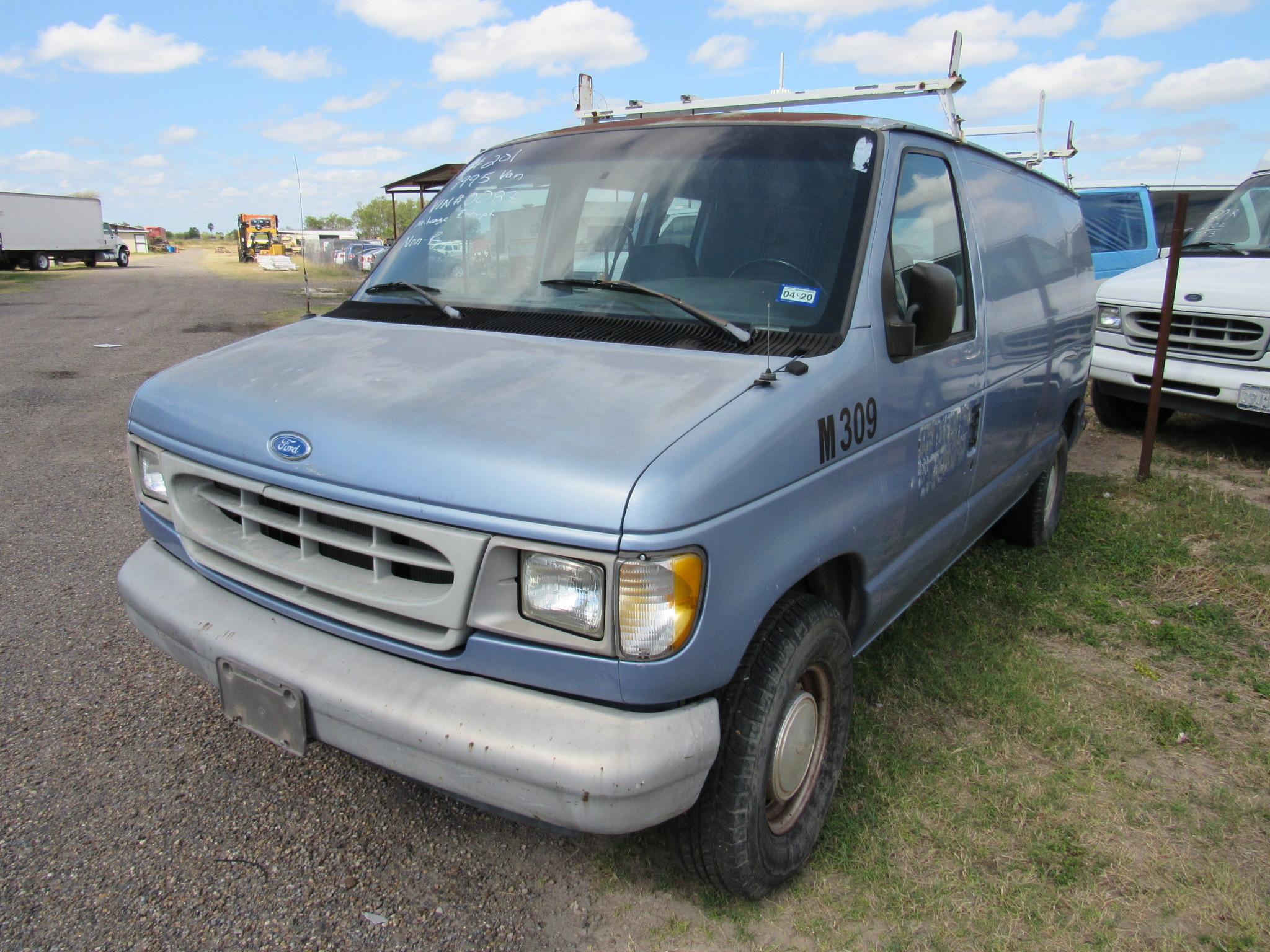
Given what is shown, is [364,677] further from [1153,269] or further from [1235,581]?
[1153,269]

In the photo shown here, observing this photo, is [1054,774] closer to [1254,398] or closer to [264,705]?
[264,705]

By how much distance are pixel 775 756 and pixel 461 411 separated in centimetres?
117

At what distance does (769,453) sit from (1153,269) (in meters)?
7.12

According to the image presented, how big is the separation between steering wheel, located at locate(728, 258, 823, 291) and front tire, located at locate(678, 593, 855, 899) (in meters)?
0.94

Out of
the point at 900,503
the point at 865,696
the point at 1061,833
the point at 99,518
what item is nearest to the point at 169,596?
the point at 900,503

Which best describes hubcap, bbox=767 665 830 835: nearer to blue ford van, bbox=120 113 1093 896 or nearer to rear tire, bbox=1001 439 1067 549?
blue ford van, bbox=120 113 1093 896

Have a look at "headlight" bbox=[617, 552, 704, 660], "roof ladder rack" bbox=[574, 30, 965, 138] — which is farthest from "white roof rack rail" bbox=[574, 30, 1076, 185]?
"headlight" bbox=[617, 552, 704, 660]

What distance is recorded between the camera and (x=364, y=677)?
6.89ft

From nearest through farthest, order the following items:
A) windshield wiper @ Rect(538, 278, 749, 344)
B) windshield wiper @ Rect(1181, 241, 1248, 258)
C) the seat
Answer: windshield wiper @ Rect(538, 278, 749, 344) < the seat < windshield wiper @ Rect(1181, 241, 1248, 258)

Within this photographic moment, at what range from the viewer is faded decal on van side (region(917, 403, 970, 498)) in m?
2.94

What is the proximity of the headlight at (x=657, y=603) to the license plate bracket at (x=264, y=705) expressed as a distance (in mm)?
836

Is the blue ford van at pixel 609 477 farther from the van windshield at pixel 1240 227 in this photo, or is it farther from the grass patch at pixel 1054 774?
the van windshield at pixel 1240 227

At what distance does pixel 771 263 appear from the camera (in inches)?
107

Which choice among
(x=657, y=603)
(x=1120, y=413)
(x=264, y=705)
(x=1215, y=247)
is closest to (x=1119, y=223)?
(x=1215, y=247)
